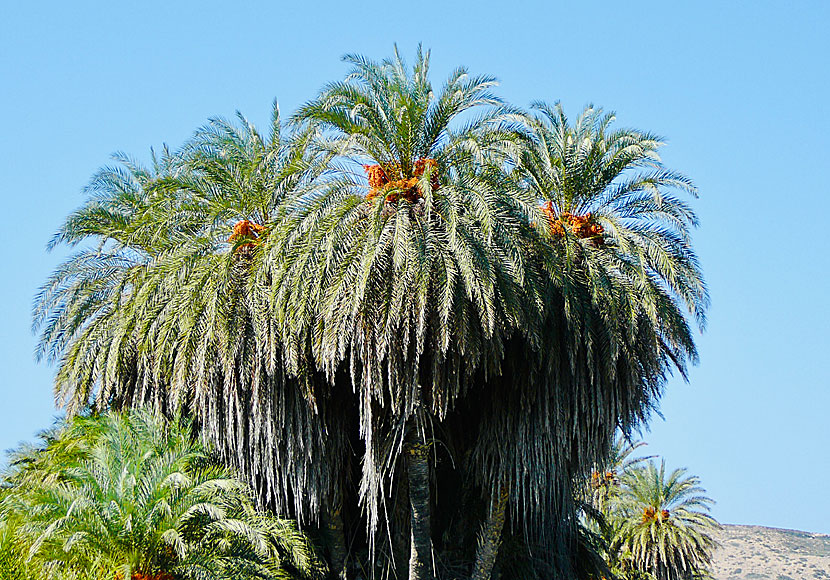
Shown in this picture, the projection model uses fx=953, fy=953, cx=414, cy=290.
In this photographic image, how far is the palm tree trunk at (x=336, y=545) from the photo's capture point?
80.8ft

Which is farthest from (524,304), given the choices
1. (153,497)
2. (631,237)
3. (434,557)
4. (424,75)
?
(153,497)

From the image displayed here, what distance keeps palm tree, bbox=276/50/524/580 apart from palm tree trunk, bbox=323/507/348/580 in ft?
6.07

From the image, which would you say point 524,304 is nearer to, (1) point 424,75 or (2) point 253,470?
(1) point 424,75

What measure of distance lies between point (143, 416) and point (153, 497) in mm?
4105

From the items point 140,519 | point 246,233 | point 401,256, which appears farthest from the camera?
point 246,233

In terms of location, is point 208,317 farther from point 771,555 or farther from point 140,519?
point 771,555

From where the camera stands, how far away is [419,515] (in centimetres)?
2359

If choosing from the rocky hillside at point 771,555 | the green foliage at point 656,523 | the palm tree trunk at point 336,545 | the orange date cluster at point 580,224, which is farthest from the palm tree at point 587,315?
the rocky hillside at point 771,555

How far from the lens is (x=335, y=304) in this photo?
20500mm

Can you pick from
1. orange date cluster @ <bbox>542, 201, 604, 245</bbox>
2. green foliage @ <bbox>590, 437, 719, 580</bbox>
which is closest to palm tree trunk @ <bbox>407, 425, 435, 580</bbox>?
orange date cluster @ <bbox>542, 201, 604, 245</bbox>

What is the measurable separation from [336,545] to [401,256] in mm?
8926

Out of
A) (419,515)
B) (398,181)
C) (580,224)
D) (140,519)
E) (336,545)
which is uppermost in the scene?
(580,224)

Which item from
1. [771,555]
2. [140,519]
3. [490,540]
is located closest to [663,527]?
[490,540]

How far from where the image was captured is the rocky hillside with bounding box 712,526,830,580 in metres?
83.6
